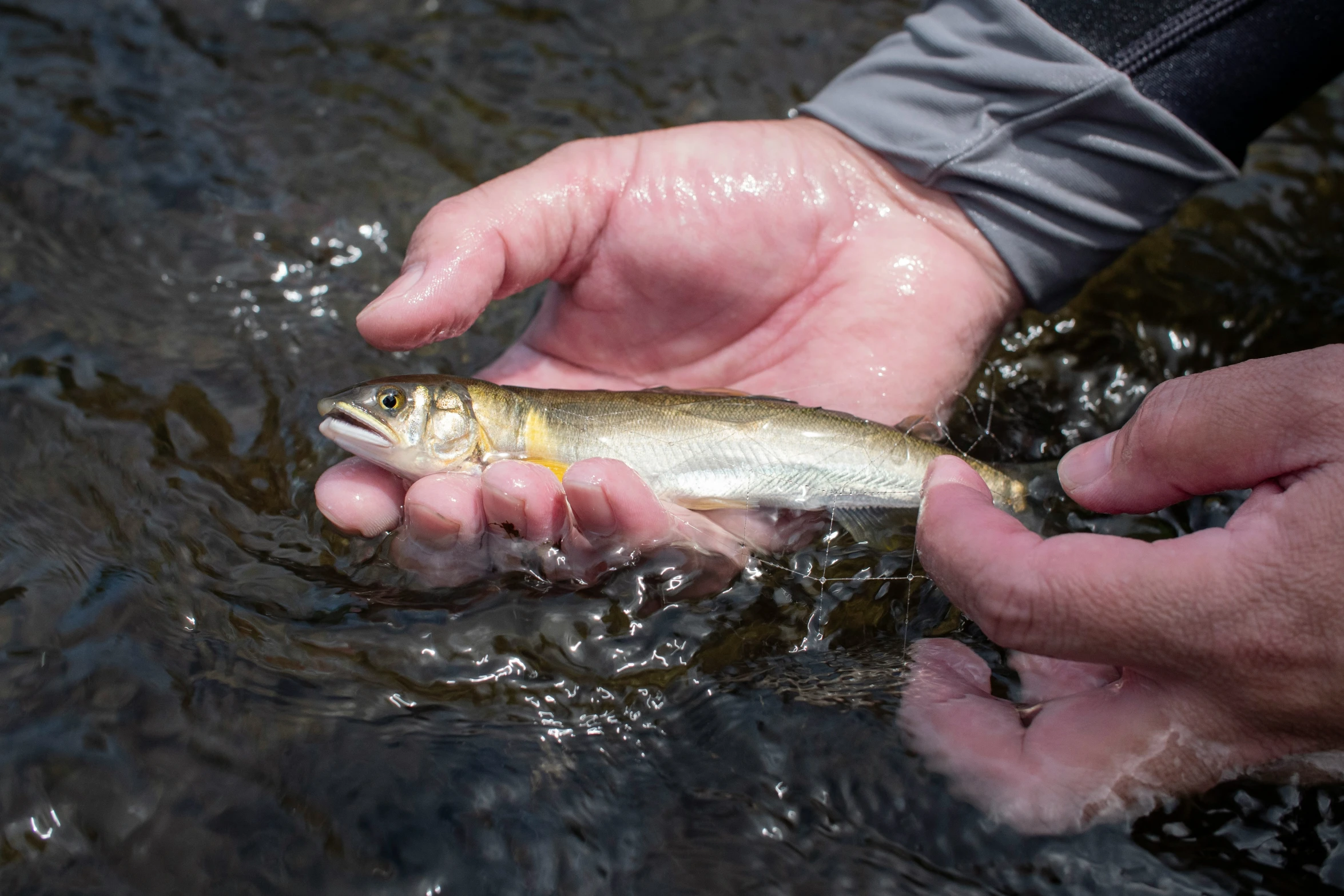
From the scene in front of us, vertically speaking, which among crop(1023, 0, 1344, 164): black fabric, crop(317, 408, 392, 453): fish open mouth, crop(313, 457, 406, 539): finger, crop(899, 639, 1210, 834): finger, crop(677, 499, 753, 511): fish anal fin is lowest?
crop(899, 639, 1210, 834): finger

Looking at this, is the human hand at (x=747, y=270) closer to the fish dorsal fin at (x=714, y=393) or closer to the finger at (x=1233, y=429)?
the fish dorsal fin at (x=714, y=393)

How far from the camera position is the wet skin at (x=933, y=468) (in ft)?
9.94

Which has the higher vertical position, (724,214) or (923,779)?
(724,214)

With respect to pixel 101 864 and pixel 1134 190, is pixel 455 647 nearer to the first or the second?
pixel 101 864

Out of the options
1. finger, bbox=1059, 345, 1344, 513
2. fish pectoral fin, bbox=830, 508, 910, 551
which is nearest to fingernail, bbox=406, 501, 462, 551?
fish pectoral fin, bbox=830, 508, 910, 551

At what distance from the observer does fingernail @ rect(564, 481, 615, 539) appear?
12.3 ft

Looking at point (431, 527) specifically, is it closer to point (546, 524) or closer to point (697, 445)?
point (546, 524)

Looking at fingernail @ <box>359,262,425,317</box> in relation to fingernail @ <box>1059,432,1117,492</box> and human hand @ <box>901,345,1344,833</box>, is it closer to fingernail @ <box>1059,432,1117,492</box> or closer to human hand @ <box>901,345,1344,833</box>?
human hand @ <box>901,345,1344,833</box>

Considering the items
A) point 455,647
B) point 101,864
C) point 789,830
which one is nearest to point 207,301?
point 455,647

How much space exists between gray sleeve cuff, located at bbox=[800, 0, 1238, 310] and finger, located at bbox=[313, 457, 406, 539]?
3.31 metres

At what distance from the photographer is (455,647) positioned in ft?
12.9

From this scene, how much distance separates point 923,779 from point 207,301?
498 centimetres

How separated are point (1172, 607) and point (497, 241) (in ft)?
9.99

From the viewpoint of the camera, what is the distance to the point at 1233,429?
3.11 metres
